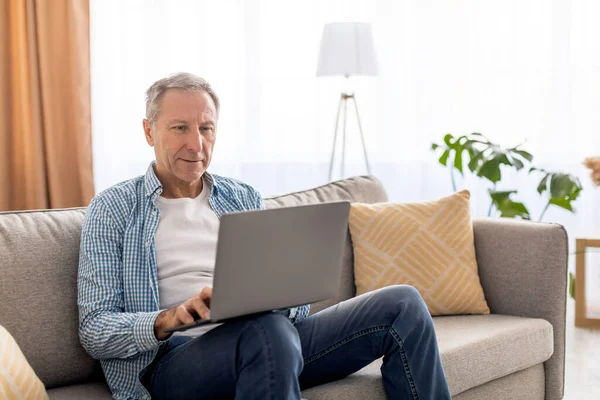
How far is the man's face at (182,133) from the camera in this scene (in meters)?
2.03

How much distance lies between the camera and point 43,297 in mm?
1896

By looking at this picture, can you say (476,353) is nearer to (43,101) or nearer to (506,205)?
(506,205)

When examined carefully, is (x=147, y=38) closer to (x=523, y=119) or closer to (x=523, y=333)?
(x=523, y=119)

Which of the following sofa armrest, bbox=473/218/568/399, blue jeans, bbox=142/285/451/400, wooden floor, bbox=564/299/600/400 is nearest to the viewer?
blue jeans, bbox=142/285/451/400

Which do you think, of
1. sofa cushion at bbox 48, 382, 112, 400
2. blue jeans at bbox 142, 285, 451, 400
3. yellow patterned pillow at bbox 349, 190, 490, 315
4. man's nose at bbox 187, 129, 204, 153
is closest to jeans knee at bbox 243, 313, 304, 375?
blue jeans at bbox 142, 285, 451, 400

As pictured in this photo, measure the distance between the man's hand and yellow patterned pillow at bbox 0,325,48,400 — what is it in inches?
10.2

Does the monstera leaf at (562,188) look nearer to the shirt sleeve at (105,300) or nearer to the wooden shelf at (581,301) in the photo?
the wooden shelf at (581,301)

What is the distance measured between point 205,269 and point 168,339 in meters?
0.28

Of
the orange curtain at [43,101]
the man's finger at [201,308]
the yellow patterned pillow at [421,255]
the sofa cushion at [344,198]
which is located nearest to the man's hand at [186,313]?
the man's finger at [201,308]

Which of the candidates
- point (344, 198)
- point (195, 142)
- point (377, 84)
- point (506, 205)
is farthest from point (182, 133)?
point (377, 84)

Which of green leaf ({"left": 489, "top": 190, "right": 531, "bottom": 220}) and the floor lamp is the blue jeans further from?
the floor lamp

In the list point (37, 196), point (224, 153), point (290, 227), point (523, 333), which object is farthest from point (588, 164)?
point (37, 196)

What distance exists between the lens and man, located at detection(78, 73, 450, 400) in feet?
5.41

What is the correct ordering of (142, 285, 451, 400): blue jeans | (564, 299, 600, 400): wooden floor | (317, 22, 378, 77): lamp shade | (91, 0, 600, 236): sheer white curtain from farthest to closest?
1. (91, 0, 600, 236): sheer white curtain
2. (317, 22, 378, 77): lamp shade
3. (564, 299, 600, 400): wooden floor
4. (142, 285, 451, 400): blue jeans
